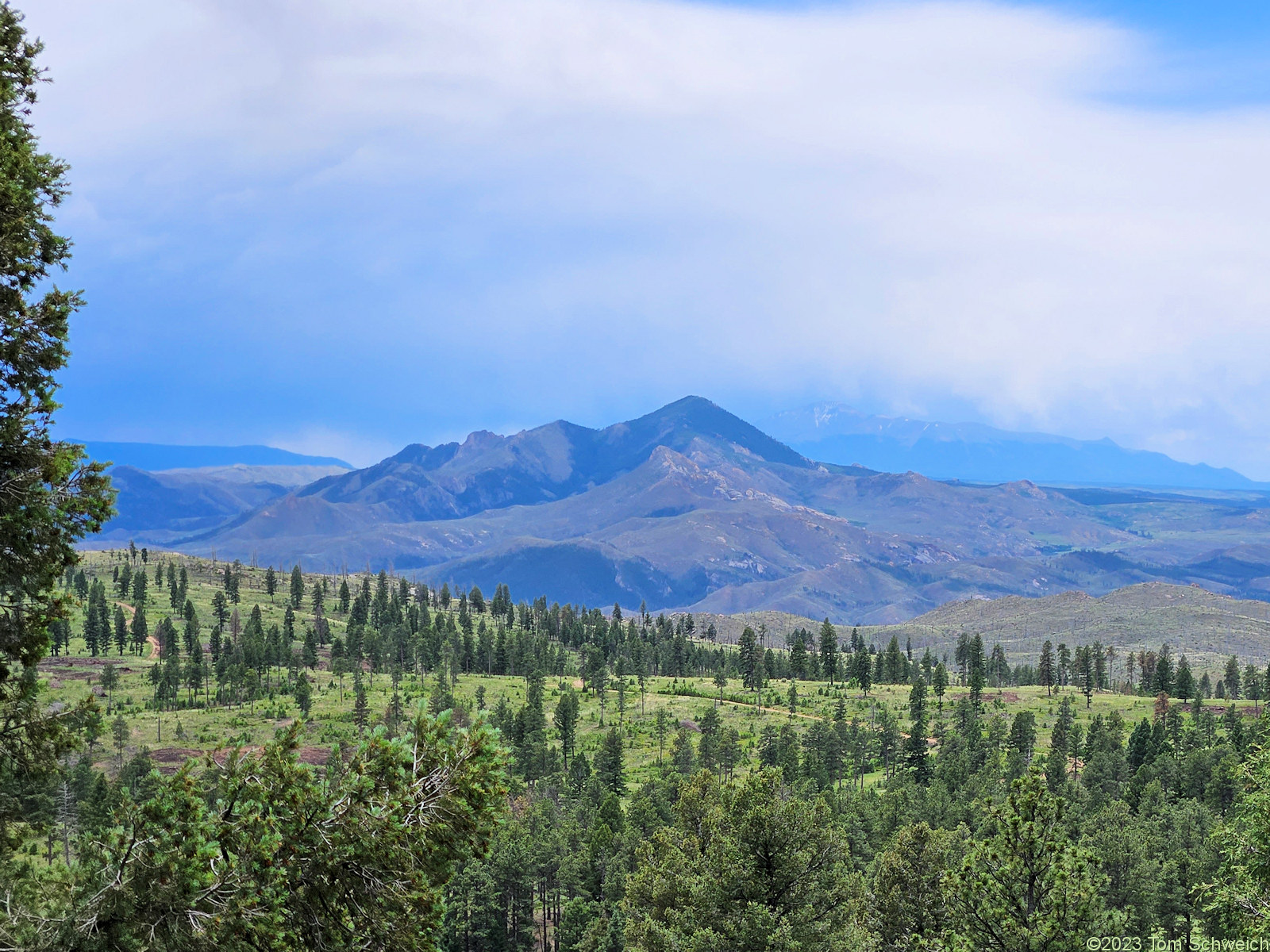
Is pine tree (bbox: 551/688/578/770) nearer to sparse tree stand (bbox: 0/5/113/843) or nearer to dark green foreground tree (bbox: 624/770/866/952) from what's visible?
dark green foreground tree (bbox: 624/770/866/952)

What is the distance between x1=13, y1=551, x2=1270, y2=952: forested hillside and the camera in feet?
81.5

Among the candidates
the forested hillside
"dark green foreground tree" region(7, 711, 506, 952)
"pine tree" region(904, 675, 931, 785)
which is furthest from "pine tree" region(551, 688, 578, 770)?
"dark green foreground tree" region(7, 711, 506, 952)

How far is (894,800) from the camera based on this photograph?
90.6 m

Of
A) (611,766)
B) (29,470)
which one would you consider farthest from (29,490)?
(611,766)

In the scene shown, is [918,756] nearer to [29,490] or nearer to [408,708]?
[408,708]

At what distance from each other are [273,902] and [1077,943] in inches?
866

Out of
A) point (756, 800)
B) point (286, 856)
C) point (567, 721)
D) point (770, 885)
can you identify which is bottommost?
point (567, 721)

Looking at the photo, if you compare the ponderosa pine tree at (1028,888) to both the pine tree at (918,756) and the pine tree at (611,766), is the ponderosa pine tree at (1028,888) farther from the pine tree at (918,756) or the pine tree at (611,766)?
the pine tree at (918,756)

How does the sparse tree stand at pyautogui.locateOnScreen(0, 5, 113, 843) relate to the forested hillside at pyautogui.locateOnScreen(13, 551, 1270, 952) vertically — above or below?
above

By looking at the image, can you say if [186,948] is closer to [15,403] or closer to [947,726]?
[15,403]

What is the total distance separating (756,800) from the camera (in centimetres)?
3219

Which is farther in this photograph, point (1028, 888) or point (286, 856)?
point (1028, 888)

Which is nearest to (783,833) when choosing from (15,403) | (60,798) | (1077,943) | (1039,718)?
(1077,943)

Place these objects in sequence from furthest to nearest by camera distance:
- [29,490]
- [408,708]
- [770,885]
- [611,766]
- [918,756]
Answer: [408,708] < [918,756] < [611,766] < [770,885] < [29,490]
